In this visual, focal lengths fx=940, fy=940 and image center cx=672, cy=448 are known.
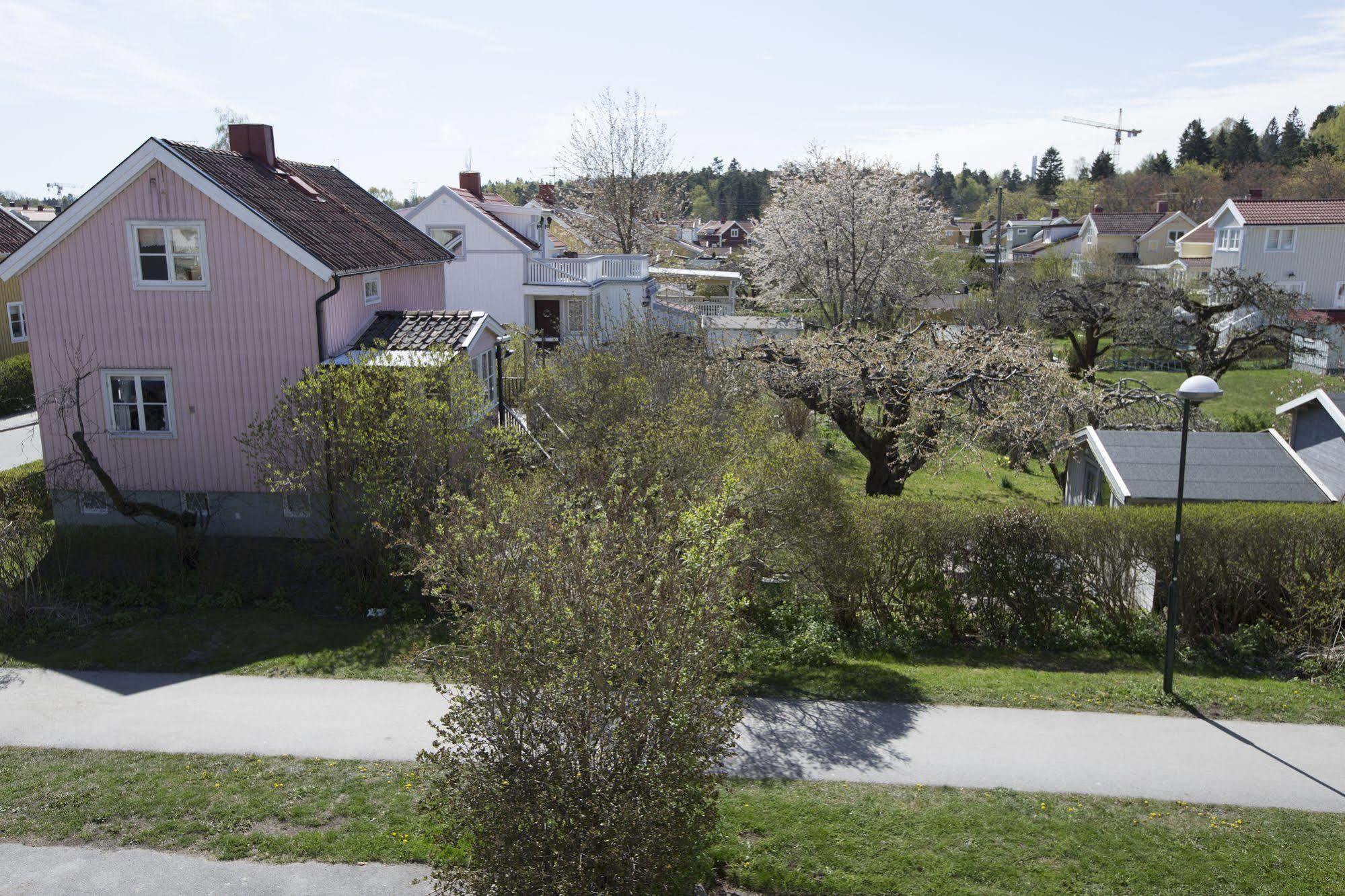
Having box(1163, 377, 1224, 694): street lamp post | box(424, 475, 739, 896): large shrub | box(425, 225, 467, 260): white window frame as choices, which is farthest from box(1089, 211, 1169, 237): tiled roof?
box(424, 475, 739, 896): large shrub

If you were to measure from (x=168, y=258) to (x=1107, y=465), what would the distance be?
16503 mm

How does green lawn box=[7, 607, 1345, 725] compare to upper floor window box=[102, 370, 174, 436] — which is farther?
upper floor window box=[102, 370, 174, 436]

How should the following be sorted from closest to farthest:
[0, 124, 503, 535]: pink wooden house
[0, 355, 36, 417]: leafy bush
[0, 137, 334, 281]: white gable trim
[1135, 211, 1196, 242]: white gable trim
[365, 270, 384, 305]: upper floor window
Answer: [0, 137, 334, 281]: white gable trim, [0, 124, 503, 535]: pink wooden house, [365, 270, 384, 305]: upper floor window, [0, 355, 36, 417]: leafy bush, [1135, 211, 1196, 242]: white gable trim

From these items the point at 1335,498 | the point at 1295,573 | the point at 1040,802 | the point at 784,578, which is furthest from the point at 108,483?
the point at 1335,498

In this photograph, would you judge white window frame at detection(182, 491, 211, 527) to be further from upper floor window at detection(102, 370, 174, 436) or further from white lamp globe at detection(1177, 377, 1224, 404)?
white lamp globe at detection(1177, 377, 1224, 404)

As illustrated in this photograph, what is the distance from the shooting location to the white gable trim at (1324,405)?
16.1m

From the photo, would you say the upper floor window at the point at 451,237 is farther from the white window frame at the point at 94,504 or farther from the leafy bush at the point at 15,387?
the white window frame at the point at 94,504

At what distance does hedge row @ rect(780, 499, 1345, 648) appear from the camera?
12617 millimetres

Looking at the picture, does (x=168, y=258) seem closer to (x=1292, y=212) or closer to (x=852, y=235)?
(x=852, y=235)

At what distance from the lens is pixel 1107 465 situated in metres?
15.8

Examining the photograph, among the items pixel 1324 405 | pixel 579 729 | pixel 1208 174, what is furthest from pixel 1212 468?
pixel 1208 174

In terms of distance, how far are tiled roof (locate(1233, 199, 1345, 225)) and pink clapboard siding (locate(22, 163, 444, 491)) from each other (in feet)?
144

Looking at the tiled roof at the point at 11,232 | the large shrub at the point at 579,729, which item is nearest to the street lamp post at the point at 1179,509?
the large shrub at the point at 579,729

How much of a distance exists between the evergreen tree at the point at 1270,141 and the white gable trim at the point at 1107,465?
329 ft
